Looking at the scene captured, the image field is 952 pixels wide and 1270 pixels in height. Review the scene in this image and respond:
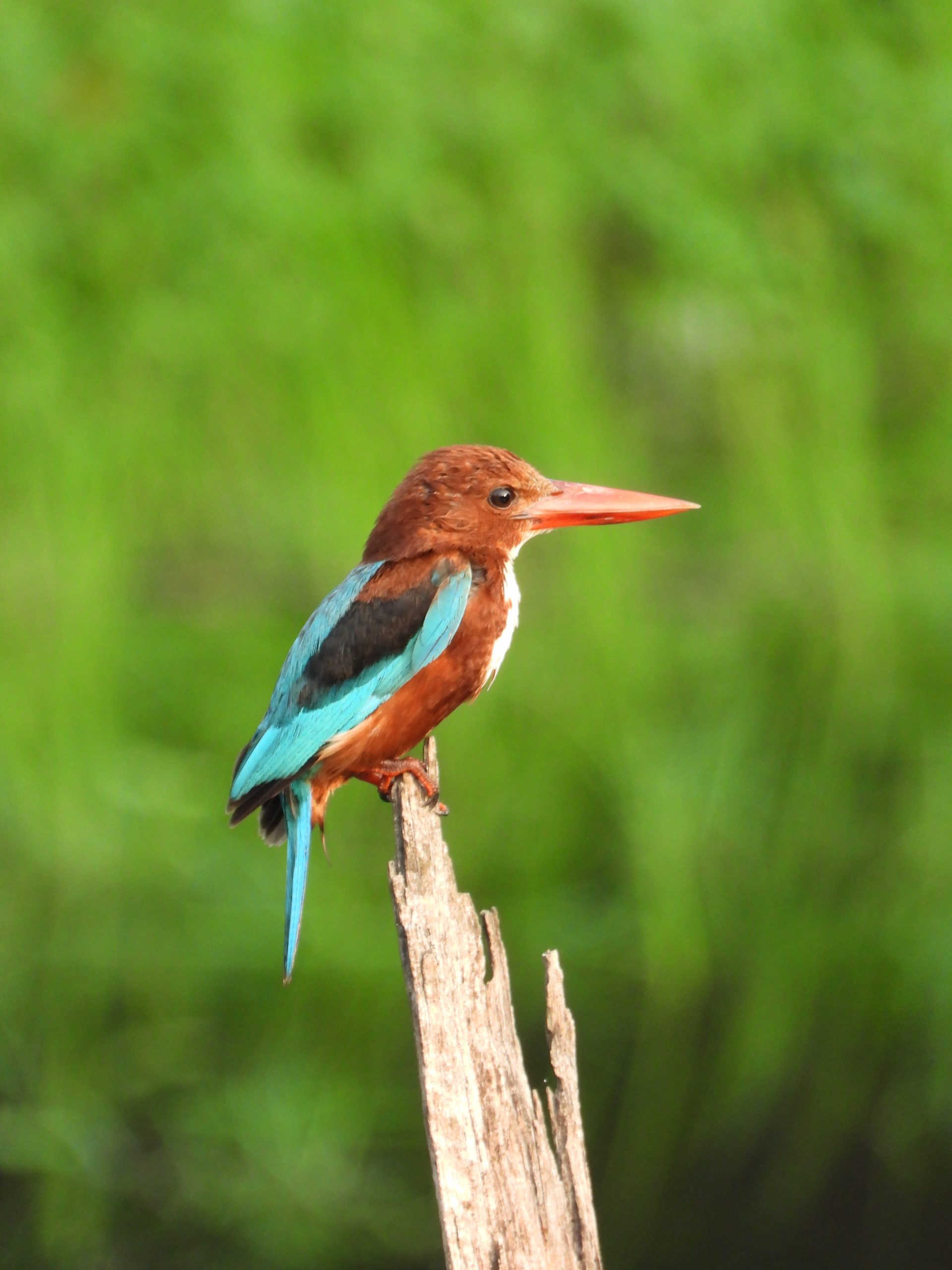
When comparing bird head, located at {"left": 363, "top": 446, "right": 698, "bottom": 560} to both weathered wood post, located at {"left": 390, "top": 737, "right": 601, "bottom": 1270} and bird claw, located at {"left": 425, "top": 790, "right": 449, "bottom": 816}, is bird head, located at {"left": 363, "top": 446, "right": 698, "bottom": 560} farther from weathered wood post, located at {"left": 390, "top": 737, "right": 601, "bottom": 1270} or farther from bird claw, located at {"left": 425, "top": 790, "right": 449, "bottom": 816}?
weathered wood post, located at {"left": 390, "top": 737, "right": 601, "bottom": 1270}

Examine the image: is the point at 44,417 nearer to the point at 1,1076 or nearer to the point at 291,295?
the point at 291,295

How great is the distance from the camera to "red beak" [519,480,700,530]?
248 cm

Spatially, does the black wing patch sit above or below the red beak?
below

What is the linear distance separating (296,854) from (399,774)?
19 centimetres

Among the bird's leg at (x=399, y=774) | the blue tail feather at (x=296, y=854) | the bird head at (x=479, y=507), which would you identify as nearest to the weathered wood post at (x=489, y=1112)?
the blue tail feather at (x=296, y=854)

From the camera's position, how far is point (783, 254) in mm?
4324

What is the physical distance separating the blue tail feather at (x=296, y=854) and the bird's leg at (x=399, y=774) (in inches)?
3.4

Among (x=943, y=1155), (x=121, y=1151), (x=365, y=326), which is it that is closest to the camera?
(x=365, y=326)

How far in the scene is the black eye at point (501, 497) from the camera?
2.45 m

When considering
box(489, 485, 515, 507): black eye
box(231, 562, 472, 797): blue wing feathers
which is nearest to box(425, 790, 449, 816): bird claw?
box(231, 562, 472, 797): blue wing feathers

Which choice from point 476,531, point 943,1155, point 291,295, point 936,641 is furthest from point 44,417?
point 943,1155

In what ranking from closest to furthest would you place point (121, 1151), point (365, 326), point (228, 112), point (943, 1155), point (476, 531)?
1. point (476, 531)
2. point (228, 112)
3. point (365, 326)
4. point (121, 1151)
5. point (943, 1155)

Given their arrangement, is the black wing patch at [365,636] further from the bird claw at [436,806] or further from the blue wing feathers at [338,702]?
the bird claw at [436,806]

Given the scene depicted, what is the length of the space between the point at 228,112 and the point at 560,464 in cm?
114
